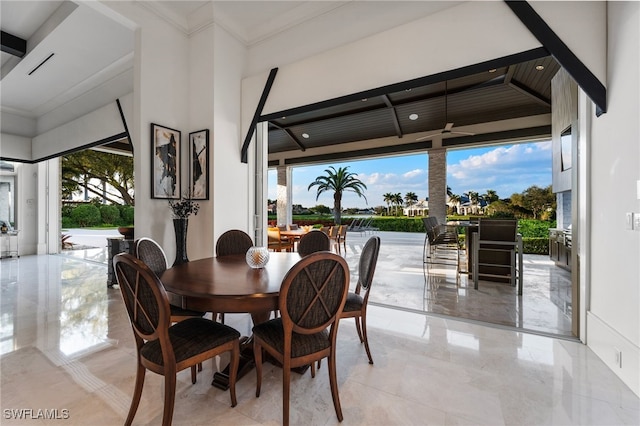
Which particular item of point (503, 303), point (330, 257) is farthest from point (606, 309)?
point (330, 257)

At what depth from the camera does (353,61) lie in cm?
316

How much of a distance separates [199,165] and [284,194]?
7501mm

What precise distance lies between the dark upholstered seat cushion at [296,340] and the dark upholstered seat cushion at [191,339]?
0.18 metres

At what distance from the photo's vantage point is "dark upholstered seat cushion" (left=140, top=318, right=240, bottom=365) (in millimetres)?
1465

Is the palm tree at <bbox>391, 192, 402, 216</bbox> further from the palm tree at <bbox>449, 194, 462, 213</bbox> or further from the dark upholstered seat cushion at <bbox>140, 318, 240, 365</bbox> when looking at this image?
the dark upholstered seat cushion at <bbox>140, 318, 240, 365</bbox>

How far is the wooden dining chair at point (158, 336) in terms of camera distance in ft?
4.42

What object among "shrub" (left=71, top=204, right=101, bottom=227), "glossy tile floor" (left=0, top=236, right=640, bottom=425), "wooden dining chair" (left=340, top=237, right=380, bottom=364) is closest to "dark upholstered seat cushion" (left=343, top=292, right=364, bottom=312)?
"wooden dining chair" (left=340, top=237, right=380, bottom=364)

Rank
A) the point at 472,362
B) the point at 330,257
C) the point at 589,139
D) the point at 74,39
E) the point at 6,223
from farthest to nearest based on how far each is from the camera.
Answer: the point at 6,223 < the point at 74,39 < the point at 589,139 < the point at 472,362 < the point at 330,257

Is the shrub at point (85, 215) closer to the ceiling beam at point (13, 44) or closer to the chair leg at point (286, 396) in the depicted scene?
the ceiling beam at point (13, 44)

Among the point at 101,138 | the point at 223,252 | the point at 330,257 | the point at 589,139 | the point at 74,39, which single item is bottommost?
the point at 223,252

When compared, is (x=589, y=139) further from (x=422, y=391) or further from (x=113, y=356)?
(x=113, y=356)

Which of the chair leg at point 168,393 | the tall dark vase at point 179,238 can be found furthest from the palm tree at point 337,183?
the chair leg at point 168,393

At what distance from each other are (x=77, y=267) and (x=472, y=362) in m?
7.30

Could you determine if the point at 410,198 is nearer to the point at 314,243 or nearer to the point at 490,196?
the point at 490,196
